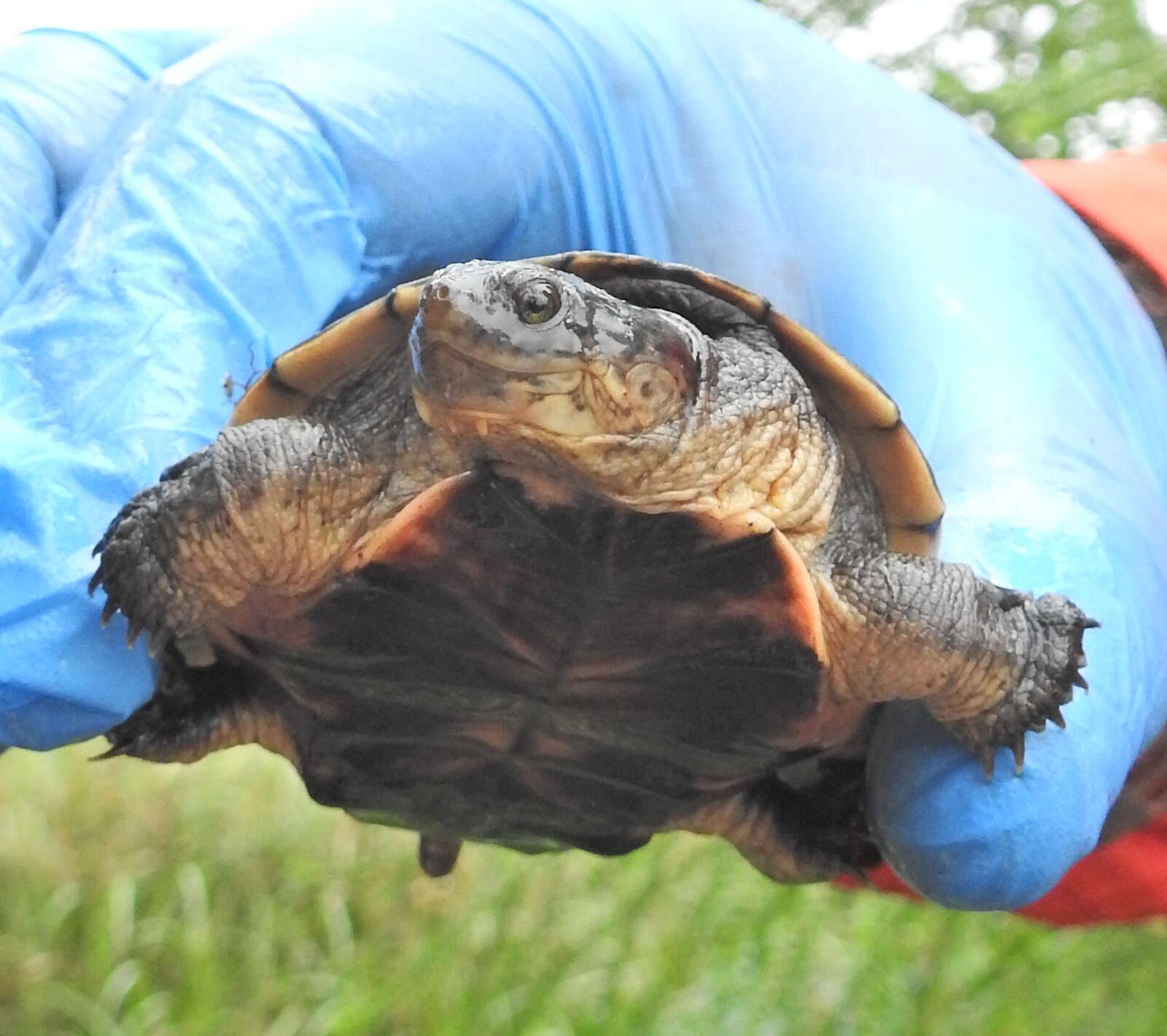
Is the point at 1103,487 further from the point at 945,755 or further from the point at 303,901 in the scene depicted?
the point at 303,901

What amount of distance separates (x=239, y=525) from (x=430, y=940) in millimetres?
1490

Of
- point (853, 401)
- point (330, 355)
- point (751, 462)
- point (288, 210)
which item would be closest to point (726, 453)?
point (751, 462)

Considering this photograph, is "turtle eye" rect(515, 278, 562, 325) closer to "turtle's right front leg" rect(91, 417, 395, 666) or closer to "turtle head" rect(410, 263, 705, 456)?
"turtle head" rect(410, 263, 705, 456)

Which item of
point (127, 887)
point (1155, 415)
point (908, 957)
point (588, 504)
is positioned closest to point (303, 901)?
point (127, 887)

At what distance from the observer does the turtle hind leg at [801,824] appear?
1645 millimetres

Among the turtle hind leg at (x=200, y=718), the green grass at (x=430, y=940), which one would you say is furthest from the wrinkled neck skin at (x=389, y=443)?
the green grass at (x=430, y=940)

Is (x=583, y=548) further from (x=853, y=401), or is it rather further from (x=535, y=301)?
(x=853, y=401)

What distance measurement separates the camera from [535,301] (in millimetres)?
980

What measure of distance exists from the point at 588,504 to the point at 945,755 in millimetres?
604

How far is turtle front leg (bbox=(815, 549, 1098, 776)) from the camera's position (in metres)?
1.22

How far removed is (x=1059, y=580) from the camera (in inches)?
56.9

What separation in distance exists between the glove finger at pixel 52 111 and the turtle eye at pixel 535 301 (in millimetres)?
832

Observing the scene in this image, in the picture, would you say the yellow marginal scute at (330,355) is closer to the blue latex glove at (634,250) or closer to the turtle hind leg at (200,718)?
the blue latex glove at (634,250)

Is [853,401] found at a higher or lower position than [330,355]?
higher
